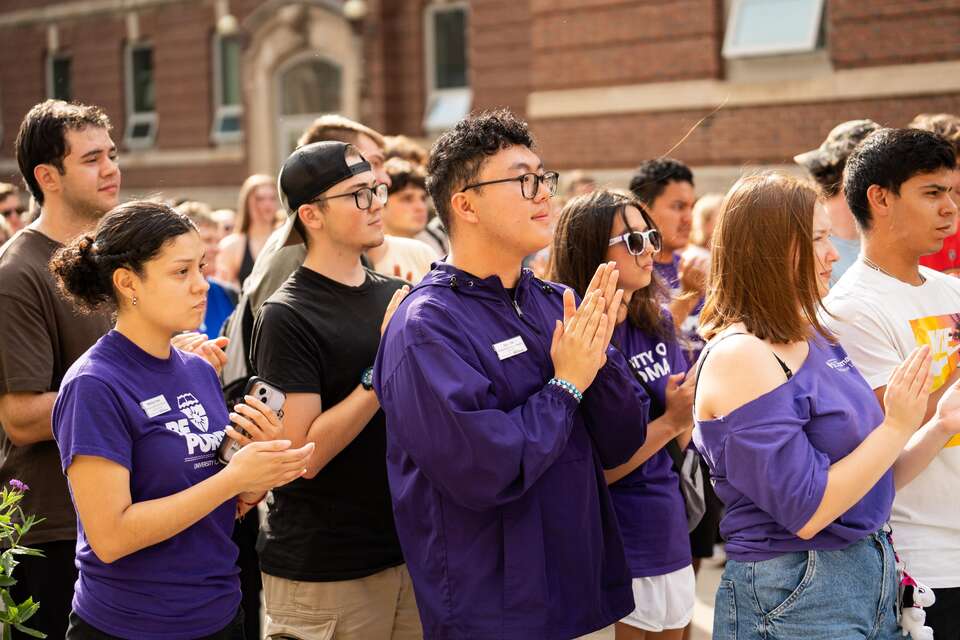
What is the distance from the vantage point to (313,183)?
11.7ft

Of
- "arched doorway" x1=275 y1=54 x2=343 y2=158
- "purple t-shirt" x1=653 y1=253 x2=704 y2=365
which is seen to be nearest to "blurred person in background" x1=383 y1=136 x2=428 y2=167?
"purple t-shirt" x1=653 y1=253 x2=704 y2=365

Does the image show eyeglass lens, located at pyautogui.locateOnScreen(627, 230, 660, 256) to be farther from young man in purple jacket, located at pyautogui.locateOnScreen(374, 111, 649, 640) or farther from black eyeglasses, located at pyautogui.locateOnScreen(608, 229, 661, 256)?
young man in purple jacket, located at pyautogui.locateOnScreen(374, 111, 649, 640)

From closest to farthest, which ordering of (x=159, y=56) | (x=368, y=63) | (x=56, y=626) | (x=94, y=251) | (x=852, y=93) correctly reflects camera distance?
(x=94, y=251)
(x=56, y=626)
(x=852, y=93)
(x=368, y=63)
(x=159, y=56)

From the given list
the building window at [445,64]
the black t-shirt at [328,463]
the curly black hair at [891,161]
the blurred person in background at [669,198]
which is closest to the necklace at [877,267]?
the curly black hair at [891,161]

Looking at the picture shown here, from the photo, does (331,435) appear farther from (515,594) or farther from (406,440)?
(515,594)

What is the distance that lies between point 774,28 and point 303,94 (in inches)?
391

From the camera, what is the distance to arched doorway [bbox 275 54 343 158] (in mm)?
19328

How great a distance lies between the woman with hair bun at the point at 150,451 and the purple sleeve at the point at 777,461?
1098 millimetres

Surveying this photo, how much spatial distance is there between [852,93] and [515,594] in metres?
10.5

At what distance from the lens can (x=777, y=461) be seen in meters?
2.52

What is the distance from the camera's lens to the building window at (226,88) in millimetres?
20641

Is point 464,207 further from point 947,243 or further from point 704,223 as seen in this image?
point 704,223

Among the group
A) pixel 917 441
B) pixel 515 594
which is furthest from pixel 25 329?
pixel 917 441

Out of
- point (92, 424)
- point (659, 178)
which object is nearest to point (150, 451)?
point (92, 424)
